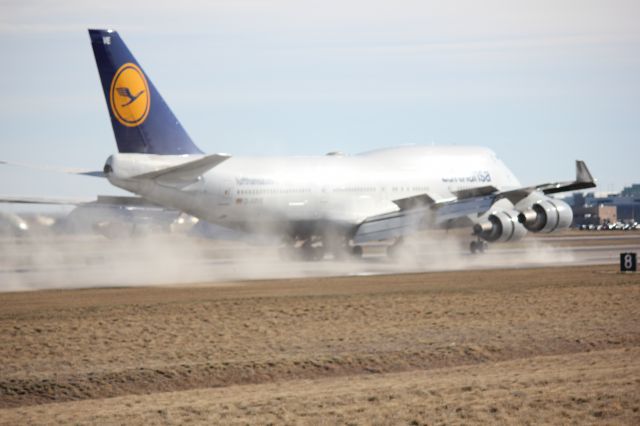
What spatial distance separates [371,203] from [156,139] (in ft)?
46.6

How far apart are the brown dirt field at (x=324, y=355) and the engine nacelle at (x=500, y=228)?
15.7 meters

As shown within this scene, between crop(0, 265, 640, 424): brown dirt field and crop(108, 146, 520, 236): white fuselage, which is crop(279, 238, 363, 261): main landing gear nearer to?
crop(108, 146, 520, 236): white fuselage

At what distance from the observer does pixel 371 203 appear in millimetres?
56688

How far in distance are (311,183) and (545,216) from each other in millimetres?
11938

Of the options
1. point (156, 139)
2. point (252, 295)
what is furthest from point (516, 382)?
point (156, 139)

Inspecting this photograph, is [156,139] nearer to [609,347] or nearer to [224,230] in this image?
[224,230]

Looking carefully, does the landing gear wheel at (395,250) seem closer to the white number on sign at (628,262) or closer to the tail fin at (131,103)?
the tail fin at (131,103)

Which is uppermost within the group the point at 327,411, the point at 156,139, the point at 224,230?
the point at 156,139

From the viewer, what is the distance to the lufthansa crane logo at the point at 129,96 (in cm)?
4544

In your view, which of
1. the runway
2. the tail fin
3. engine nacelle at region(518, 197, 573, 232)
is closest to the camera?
the runway

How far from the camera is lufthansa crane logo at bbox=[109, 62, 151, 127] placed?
149 feet

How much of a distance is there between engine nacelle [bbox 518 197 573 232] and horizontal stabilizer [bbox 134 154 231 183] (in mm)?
16950

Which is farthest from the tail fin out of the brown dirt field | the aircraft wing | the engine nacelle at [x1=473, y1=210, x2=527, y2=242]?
the engine nacelle at [x1=473, y1=210, x2=527, y2=242]

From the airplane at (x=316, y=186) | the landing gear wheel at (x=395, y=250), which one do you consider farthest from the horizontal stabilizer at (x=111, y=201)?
the landing gear wheel at (x=395, y=250)
